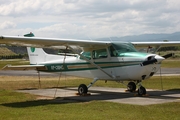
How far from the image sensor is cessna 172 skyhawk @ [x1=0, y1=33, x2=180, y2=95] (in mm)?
14719

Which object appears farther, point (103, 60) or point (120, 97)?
point (103, 60)

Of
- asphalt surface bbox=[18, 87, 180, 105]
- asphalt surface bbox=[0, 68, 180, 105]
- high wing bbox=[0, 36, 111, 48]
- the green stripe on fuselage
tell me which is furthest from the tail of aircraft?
high wing bbox=[0, 36, 111, 48]

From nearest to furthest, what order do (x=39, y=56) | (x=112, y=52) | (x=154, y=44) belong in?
(x=112, y=52)
(x=154, y=44)
(x=39, y=56)

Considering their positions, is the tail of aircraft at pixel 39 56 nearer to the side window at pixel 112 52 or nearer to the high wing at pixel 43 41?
the high wing at pixel 43 41

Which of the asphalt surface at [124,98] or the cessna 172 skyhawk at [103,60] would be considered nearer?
the asphalt surface at [124,98]

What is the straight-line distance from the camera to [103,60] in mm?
16531

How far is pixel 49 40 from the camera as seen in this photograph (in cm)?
1477

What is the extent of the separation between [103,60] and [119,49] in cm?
107

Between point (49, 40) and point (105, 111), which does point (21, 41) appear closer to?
point (49, 40)

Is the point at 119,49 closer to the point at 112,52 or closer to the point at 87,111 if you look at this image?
the point at 112,52

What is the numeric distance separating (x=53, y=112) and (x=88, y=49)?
6626 mm

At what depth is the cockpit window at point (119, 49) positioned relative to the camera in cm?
1584

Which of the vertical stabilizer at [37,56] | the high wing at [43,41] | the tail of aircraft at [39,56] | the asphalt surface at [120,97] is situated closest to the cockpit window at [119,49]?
the high wing at [43,41]

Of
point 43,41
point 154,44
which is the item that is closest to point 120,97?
point 43,41
